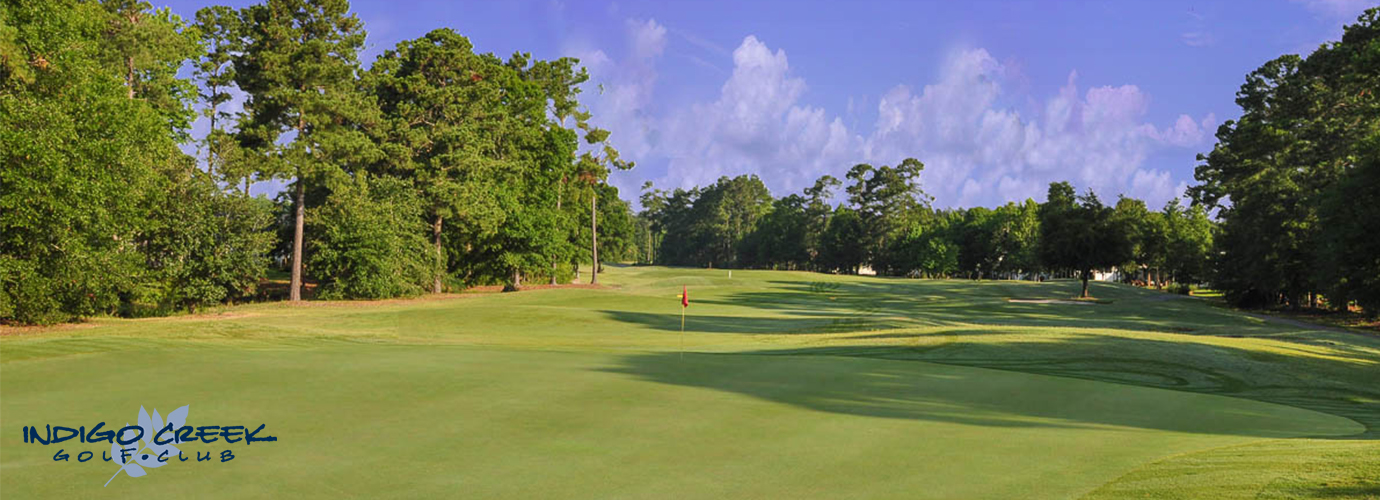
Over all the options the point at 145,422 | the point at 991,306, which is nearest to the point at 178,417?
the point at 145,422

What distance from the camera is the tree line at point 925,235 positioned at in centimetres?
5778

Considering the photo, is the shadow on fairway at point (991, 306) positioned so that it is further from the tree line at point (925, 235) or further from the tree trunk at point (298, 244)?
the tree trunk at point (298, 244)

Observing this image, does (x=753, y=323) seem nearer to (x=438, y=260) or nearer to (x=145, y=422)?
(x=438, y=260)

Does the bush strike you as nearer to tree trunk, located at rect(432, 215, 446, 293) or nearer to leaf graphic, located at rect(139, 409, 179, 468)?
tree trunk, located at rect(432, 215, 446, 293)

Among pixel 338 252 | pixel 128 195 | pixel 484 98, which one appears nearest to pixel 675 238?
pixel 484 98

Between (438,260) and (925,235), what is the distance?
258 ft

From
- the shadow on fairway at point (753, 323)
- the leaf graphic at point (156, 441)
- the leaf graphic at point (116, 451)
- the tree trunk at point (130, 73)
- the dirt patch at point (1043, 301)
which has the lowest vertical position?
the shadow on fairway at point (753, 323)

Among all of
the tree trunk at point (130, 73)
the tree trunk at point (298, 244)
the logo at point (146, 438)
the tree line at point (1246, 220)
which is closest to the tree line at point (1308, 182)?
the tree line at point (1246, 220)

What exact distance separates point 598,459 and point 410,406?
395cm

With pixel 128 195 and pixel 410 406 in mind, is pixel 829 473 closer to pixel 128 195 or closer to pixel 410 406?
pixel 410 406

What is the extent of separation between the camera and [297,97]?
3891cm

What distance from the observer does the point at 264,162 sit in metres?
38.7

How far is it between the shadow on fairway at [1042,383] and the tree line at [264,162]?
2273 centimetres

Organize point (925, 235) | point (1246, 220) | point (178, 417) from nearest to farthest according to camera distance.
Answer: point (178, 417) < point (1246, 220) < point (925, 235)
